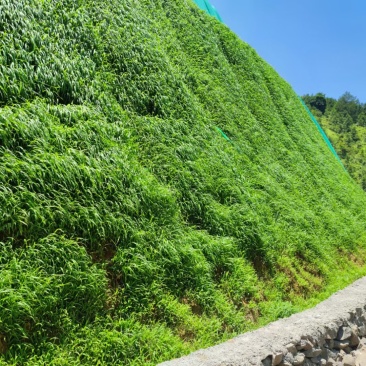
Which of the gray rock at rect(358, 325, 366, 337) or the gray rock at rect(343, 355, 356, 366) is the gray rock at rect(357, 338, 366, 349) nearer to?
the gray rock at rect(358, 325, 366, 337)

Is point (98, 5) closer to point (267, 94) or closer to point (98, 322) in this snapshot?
point (98, 322)

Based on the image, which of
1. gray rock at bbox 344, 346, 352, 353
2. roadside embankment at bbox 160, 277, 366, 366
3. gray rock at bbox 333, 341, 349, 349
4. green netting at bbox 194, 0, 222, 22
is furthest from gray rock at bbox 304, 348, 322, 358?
green netting at bbox 194, 0, 222, 22

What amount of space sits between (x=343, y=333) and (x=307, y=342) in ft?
3.21

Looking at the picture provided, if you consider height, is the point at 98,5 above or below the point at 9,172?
above

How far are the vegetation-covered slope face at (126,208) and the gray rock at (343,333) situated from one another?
71cm

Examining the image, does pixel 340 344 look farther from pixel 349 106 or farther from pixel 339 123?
pixel 349 106

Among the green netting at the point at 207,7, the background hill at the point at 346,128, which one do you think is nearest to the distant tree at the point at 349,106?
Result: the background hill at the point at 346,128

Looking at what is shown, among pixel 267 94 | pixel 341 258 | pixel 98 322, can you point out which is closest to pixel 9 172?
pixel 98 322

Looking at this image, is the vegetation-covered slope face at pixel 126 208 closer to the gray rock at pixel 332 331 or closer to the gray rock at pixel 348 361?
the gray rock at pixel 332 331

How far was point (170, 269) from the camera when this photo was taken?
4355 millimetres

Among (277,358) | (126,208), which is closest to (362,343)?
(277,358)

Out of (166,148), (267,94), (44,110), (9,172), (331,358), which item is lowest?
(331,358)

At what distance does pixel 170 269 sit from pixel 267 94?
10352mm

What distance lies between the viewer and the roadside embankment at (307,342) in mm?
3248
